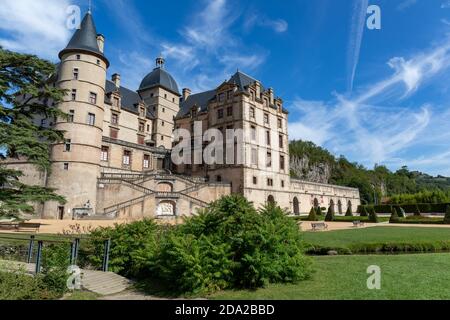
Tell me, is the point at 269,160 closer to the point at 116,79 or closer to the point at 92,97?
the point at 92,97

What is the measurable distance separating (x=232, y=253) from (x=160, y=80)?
4506 centimetres

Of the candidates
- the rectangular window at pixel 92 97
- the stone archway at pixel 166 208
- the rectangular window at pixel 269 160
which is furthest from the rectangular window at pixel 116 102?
the rectangular window at pixel 269 160

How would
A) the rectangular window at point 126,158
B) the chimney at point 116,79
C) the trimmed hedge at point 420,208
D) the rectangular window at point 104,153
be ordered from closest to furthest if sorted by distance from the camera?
the rectangular window at point 104,153, the rectangular window at point 126,158, the chimney at point 116,79, the trimmed hedge at point 420,208

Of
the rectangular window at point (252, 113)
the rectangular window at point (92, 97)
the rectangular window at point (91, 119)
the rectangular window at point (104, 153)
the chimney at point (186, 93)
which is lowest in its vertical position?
the rectangular window at point (104, 153)

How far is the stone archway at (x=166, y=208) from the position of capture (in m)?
30.7

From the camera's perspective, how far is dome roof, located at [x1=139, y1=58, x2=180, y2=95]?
50006 mm

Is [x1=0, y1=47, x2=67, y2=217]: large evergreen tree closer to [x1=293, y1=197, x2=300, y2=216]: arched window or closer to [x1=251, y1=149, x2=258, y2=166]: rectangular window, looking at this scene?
[x1=251, y1=149, x2=258, y2=166]: rectangular window

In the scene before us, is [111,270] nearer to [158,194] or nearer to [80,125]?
[158,194]

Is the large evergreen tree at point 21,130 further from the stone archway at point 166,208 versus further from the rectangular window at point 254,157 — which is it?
the rectangular window at point 254,157

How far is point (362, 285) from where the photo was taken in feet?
27.3

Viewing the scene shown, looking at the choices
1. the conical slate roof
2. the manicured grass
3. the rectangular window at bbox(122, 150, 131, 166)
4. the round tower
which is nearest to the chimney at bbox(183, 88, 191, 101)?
the rectangular window at bbox(122, 150, 131, 166)

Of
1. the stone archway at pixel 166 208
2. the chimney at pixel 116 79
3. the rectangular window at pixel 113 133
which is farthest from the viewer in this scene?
the chimney at pixel 116 79

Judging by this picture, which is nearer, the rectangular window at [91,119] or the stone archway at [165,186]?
the rectangular window at [91,119]

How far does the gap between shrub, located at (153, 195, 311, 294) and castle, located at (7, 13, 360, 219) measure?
52.8 feet
